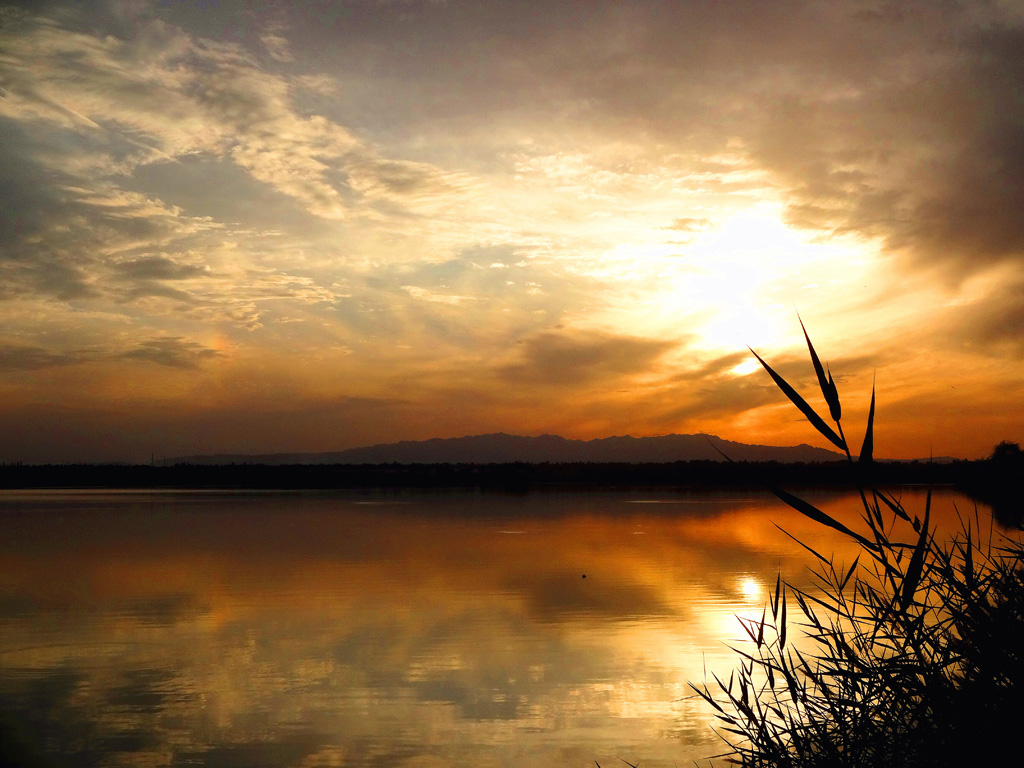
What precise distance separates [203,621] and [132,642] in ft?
5.34

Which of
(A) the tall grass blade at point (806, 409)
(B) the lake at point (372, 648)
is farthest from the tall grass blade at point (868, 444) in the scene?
(B) the lake at point (372, 648)

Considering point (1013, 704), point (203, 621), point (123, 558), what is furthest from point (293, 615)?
point (1013, 704)

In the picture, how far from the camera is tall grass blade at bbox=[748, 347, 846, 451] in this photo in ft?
12.7

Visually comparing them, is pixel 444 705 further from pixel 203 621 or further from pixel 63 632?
pixel 63 632

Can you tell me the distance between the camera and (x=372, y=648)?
1262cm

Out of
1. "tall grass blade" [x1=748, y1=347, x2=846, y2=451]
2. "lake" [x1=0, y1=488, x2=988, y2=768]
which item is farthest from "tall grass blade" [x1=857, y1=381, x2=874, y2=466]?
"lake" [x1=0, y1=488, x2=988, y2=768]

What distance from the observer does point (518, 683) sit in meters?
10.9

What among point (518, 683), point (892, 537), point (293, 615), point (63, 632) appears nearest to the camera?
point (518, 683)

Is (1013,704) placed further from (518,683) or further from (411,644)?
(411,644)

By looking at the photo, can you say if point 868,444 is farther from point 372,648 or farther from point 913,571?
point 372,648

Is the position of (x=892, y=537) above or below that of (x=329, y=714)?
above

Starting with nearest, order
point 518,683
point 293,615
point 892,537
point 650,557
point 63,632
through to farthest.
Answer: point 518,683, point 63,632, point 293,615, point 892,537, point 650,557

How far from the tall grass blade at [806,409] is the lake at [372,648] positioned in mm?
5461

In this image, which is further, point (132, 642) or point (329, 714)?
point (132, 642)
